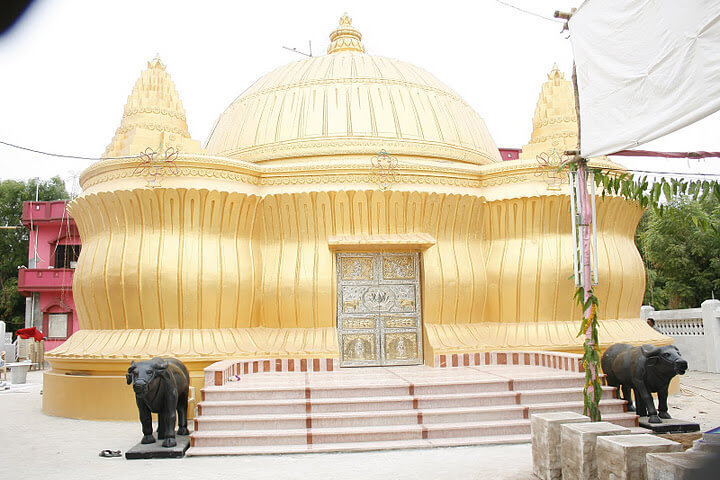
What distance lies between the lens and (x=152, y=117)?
12.6m

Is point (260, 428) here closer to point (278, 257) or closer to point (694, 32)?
point (278, 257)

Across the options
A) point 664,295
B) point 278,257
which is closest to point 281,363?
point 278,257

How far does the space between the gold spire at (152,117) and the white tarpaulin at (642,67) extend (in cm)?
777

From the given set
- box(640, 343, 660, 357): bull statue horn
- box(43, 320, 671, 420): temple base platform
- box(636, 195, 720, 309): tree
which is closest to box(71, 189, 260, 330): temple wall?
Result: box(43, 320, 671, 420): temple base platform

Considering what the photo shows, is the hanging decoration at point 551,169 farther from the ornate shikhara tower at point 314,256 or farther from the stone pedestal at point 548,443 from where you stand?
the stone pedestal at point 548,443

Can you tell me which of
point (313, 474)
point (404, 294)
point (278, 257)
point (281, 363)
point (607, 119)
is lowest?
point (313, 474)

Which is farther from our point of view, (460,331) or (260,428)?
(460,331)

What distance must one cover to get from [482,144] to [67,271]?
62.3ft

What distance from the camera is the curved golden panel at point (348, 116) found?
42.8 feet

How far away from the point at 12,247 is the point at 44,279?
23.1ft

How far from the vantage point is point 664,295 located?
25.8 m

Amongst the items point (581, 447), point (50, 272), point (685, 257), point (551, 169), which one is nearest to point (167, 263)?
point (551, 169)

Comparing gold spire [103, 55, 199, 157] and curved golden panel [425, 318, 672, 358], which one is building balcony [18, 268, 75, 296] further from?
curved golden panel [425, 318, 672, 358]

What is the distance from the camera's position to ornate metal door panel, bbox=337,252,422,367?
38.3ft
